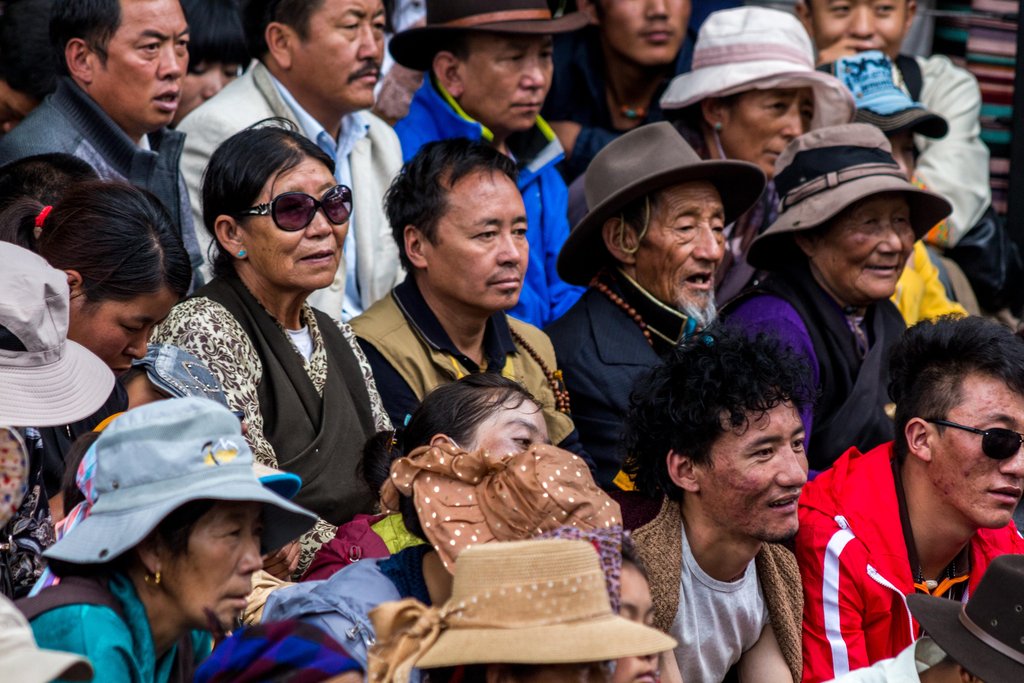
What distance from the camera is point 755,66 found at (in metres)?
5.91

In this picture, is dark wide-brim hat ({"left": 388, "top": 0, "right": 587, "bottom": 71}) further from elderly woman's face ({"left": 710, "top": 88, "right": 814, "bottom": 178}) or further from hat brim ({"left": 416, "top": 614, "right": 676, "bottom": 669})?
hat brim ({"left": 416, "top": 614, "right": 676, "bottom": 669})

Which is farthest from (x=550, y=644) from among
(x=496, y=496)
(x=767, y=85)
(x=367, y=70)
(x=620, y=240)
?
(x=767, y=85)

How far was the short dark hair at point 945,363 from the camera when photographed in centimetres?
416

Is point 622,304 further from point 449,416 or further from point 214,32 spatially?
point 214,32

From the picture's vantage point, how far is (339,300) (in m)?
5.04

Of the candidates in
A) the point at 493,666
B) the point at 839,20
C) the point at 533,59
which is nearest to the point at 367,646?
the point at 493,666

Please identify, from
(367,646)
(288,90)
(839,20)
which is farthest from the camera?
(839,20)

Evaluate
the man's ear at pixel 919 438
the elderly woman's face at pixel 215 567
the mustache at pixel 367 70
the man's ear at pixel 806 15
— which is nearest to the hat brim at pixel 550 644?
the elderly woman's face at pixel 215 567

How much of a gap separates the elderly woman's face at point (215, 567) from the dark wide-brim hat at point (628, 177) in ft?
8.15

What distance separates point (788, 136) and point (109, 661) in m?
4.11

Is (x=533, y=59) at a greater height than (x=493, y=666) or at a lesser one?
greater

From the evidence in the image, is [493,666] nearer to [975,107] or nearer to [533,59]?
[533,59]

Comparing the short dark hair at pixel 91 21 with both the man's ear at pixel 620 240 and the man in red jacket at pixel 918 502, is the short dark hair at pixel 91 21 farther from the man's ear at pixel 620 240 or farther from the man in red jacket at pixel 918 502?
the man in red jacket at pixel 918 502

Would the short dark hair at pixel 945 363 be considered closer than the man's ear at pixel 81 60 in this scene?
Yes
